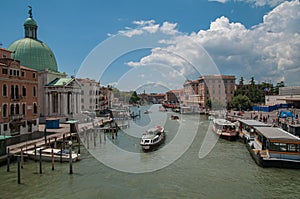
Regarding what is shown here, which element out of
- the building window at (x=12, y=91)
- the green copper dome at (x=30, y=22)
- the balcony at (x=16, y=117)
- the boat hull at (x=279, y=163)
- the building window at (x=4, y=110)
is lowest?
the boat hull at (x=279, y=163)

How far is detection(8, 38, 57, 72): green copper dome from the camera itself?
36844mm

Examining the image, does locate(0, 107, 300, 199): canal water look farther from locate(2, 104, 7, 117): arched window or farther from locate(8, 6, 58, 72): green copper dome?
locate(8, 6, 58, 72): green copper dome

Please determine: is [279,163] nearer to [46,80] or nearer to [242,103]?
[46,80]

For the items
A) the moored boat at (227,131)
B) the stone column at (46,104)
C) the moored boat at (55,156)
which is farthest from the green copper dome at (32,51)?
the moored boat at (227,131)

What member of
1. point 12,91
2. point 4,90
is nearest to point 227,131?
point 12,91

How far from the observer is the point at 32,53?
123ft

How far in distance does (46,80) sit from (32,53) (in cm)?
456

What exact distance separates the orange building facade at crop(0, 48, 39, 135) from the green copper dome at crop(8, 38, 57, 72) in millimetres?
10283

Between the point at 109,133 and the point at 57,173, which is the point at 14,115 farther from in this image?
the point at 109,133

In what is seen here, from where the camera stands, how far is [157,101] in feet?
653

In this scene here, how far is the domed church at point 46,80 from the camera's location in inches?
1465

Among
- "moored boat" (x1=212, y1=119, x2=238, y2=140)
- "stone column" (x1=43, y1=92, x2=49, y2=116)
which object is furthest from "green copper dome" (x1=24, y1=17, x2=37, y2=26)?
"moored boat" (x1=212, y1=119, x2=238, y2=140)

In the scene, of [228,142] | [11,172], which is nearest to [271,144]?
[228,142]

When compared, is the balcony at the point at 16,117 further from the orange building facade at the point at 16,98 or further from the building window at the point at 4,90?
the building window at the point at 4,90
